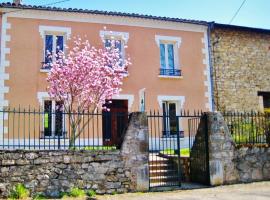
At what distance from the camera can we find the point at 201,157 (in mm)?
9922

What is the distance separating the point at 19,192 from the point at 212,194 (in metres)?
4.67

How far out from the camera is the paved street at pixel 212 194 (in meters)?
8.02

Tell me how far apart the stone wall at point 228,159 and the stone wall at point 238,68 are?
5873mm

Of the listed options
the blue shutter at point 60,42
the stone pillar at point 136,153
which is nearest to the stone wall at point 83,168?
the stone pillar at point 136,153

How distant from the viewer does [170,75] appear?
15656mm

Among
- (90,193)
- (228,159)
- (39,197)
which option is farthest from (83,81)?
A: (228,159)

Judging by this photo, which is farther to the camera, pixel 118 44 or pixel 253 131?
pixel 118 44

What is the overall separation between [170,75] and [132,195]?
827 cm

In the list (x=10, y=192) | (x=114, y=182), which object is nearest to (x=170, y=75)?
(x=114, y=182)

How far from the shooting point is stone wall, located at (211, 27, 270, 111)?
634 inches

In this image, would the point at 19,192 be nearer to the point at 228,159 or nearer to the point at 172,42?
the point at 228,159

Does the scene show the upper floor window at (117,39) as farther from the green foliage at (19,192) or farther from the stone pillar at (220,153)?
the green foliage at (19,192)

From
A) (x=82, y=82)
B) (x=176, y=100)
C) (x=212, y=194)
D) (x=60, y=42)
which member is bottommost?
(x=212, y=194)

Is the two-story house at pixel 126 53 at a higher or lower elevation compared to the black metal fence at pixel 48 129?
higher
